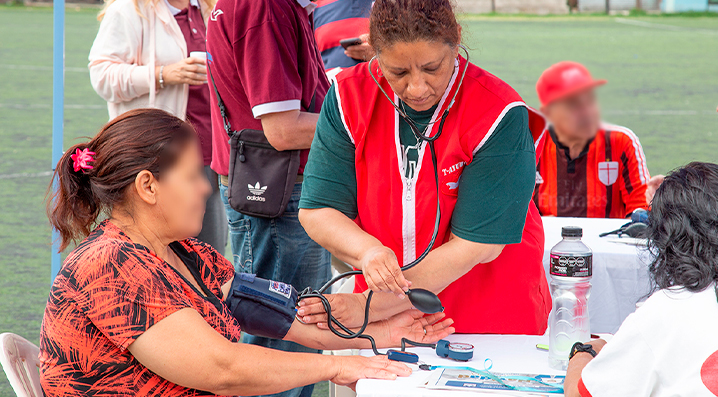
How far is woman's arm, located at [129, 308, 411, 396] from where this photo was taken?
1389 millimetres

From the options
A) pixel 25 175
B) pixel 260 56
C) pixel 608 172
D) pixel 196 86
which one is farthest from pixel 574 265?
pixel 25 175

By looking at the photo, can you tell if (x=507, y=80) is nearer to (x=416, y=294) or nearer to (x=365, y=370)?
(x=416, y=294)

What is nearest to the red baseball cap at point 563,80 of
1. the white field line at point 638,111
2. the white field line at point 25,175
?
Result: the white field line at point 25,175

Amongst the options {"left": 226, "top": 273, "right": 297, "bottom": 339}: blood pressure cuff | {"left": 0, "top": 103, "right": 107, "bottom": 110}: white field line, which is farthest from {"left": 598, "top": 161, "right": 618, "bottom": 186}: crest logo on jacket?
{"left": 0, "top": 103, "right": 107, "bottom": 110}: white field line

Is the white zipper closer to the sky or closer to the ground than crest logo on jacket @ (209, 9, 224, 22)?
closer to the ground

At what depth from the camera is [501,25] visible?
2253cm

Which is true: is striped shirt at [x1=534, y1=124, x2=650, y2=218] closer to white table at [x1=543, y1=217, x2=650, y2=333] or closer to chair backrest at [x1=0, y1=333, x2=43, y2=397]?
white table at [x1=543, y1=217, x2=650, y2=333]

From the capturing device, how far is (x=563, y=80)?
0.73 metres

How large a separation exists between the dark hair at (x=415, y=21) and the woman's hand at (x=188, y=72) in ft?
4.86

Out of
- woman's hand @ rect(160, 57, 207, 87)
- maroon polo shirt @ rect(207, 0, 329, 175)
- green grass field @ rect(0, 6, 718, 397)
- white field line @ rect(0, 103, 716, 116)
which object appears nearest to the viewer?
maroon polo shirt @ rect(207, 0, 329, 175)

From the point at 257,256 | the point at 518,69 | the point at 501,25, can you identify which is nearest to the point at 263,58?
the point at 257,256

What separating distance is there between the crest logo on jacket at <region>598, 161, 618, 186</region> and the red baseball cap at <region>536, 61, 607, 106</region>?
3.09m

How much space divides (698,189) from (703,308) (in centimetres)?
25

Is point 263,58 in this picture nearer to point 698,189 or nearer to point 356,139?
point 356,139
